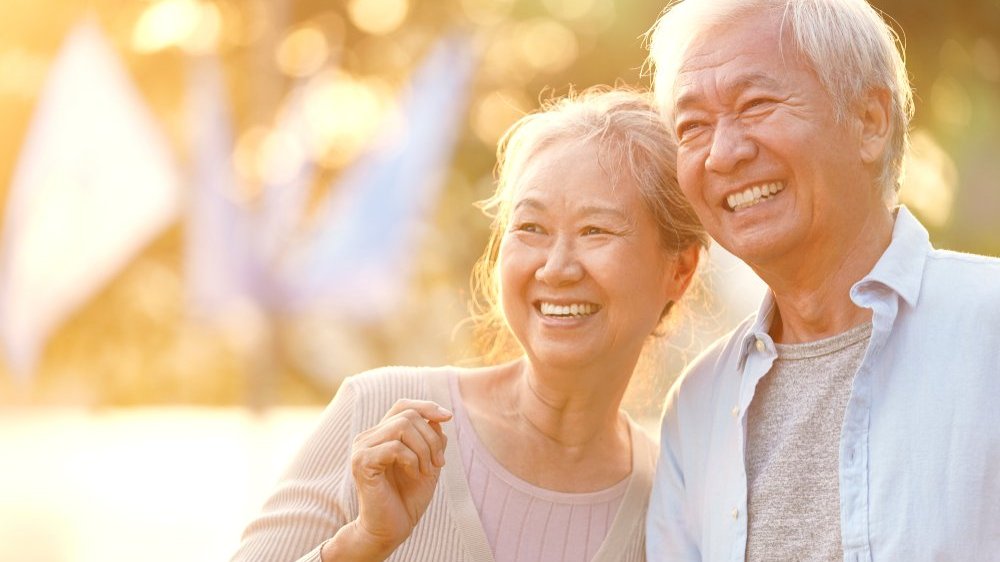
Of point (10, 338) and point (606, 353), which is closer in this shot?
point (606, 353)

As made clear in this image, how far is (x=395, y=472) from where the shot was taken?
2545 mm

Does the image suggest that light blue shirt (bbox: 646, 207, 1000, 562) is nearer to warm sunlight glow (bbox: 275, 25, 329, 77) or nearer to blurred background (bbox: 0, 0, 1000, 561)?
blurred background (bbox: 0, 0, 1000, 561)

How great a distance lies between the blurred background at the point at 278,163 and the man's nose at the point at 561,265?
3.66m

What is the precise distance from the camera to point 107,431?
2125 cm

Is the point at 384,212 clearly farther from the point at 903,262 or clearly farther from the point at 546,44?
the point at 903,262

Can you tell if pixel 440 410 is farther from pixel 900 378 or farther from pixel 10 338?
pixel 10 338

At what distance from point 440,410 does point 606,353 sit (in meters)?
0.64

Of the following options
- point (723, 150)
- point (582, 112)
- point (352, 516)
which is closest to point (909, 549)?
point (723, 150)

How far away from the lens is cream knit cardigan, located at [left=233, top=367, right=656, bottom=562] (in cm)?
282

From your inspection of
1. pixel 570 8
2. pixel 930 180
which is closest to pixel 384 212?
pixel 570 8

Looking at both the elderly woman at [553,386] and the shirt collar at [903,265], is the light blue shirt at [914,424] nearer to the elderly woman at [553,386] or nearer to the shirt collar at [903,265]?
the shirt collar at [903,265]

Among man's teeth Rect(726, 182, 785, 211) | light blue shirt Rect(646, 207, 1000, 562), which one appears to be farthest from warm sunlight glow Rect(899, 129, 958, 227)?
man's teeth Rect(726, 182, 785, 211)

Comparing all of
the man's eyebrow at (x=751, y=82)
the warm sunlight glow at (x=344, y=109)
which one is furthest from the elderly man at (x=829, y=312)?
the warm sunlight glow at (x=344, y=109)

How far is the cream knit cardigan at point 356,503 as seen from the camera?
111 inches
